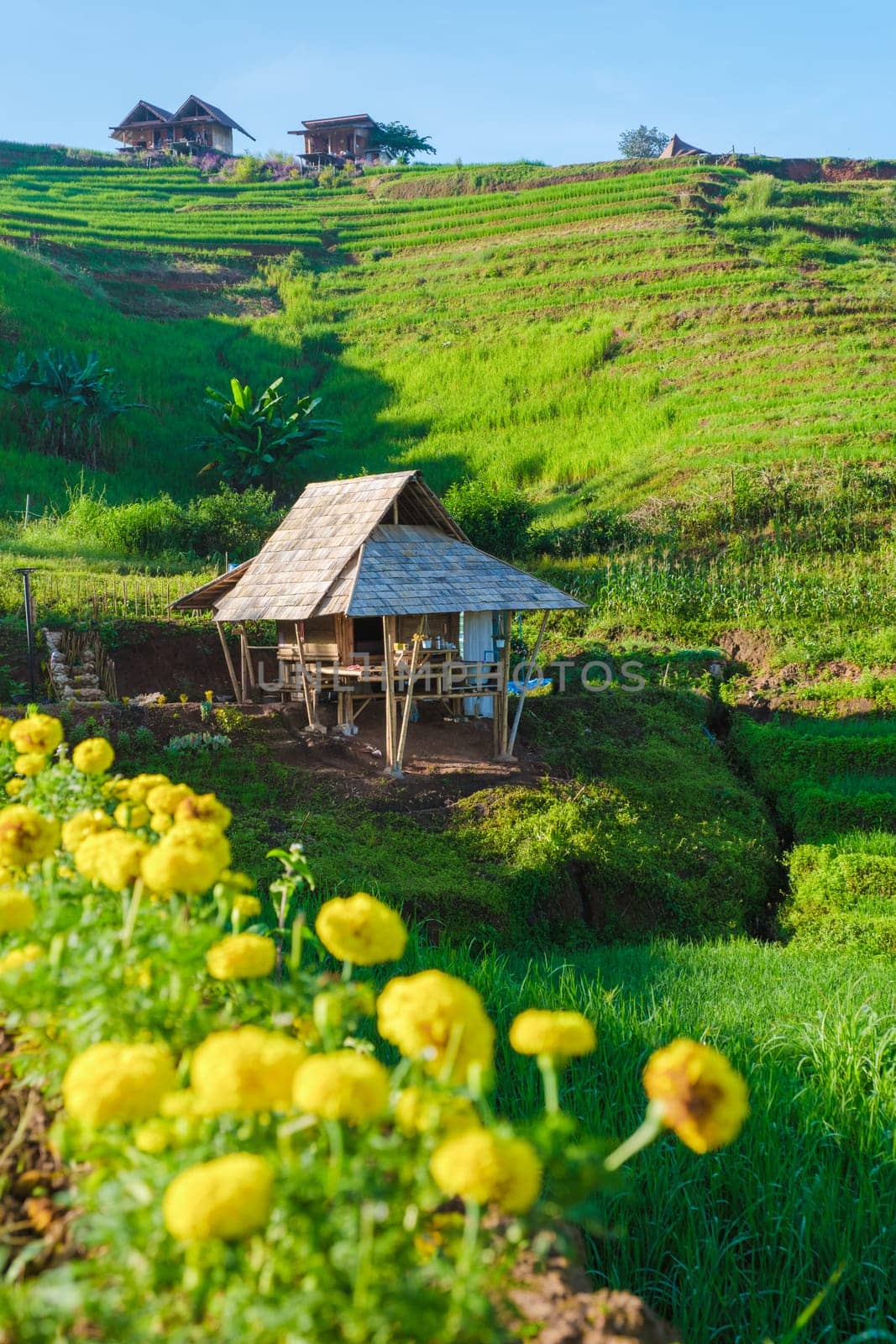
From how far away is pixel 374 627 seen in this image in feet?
46.4

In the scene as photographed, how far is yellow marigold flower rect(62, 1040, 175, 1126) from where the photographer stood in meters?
1.56

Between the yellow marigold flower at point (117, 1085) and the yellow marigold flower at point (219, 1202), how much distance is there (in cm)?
16

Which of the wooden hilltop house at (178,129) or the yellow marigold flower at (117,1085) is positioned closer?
the yellow marigold flower at (117,1085)

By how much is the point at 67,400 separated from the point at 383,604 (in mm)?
17251

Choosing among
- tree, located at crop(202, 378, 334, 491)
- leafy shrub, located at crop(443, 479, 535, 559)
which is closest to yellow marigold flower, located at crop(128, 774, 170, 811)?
leafy shrub, located at crop(443, 479, 535, 559)

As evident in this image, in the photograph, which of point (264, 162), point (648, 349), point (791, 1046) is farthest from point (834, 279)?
point (264, 162)

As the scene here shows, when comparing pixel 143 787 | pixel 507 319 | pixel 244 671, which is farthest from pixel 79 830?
pixel 507 319

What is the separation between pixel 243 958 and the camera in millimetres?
2029

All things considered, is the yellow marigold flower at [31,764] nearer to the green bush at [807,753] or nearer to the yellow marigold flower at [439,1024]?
the yellow marigold flower at [439,1024]

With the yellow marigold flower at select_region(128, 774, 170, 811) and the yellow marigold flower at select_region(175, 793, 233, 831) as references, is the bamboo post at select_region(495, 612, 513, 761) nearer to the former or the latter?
the yellow marigold flower at select_region(128, 774, 170, 811)

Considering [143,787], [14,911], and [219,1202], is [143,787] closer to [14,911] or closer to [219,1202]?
[14,911]

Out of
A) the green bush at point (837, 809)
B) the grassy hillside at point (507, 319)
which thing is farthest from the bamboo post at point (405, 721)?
the grassy hillside at point (507, 319)

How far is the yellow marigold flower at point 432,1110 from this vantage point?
1.63 m

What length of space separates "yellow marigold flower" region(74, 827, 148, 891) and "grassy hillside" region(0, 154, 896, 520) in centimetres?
2142
